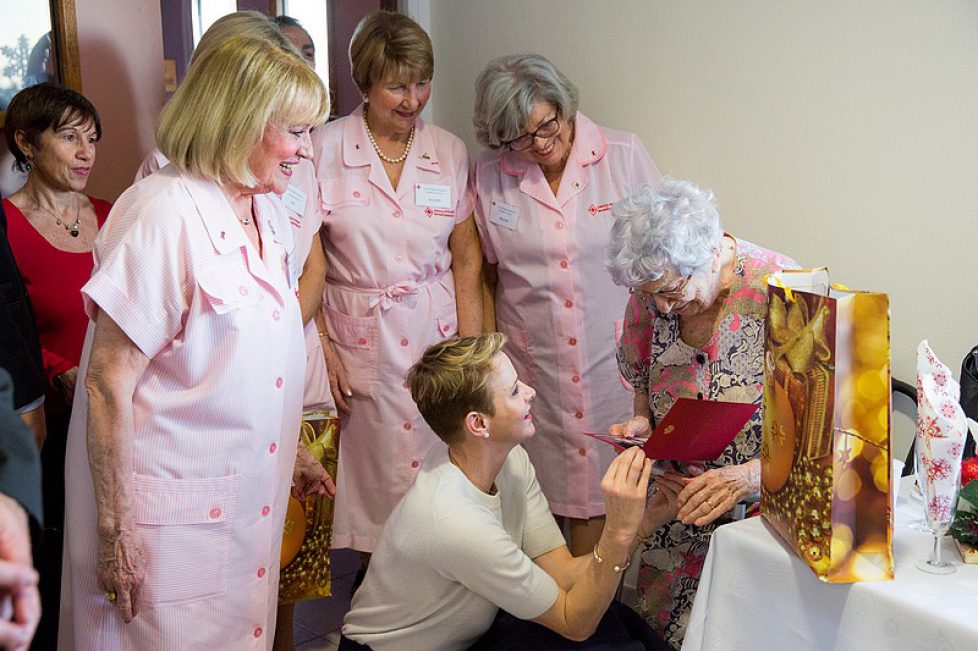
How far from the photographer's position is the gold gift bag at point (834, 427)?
4.43ft

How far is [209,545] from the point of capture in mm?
1880

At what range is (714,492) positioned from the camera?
1.92m

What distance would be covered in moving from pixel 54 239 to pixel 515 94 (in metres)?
1.27

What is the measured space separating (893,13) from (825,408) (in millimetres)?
1452

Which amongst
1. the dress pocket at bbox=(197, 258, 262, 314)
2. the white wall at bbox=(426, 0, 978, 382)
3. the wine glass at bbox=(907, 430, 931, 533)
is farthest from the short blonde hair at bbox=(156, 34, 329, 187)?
the white wall at bbox=(426, 0, 978, 382)

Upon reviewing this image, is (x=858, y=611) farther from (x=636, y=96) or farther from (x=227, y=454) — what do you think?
(x=636, y=96)

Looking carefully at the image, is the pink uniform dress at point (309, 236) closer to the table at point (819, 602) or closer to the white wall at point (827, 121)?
the white wall at point (827, 121)

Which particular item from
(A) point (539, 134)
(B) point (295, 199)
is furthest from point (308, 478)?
(A) point (539, 134)

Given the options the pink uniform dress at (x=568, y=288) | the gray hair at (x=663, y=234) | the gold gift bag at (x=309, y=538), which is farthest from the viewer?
the pink uniform dress at (x=568, y=288)

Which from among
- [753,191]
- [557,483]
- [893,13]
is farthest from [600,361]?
[893,13]

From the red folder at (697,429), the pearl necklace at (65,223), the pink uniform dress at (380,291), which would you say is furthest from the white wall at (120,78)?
the red folder at (697,429)

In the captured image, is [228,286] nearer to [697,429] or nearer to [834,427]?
[697,429]

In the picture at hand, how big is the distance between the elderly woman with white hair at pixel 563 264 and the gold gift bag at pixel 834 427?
1.23 meters

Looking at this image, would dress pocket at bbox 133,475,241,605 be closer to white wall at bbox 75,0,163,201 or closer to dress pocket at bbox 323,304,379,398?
dress pocket at bbox 323,304,379,398
